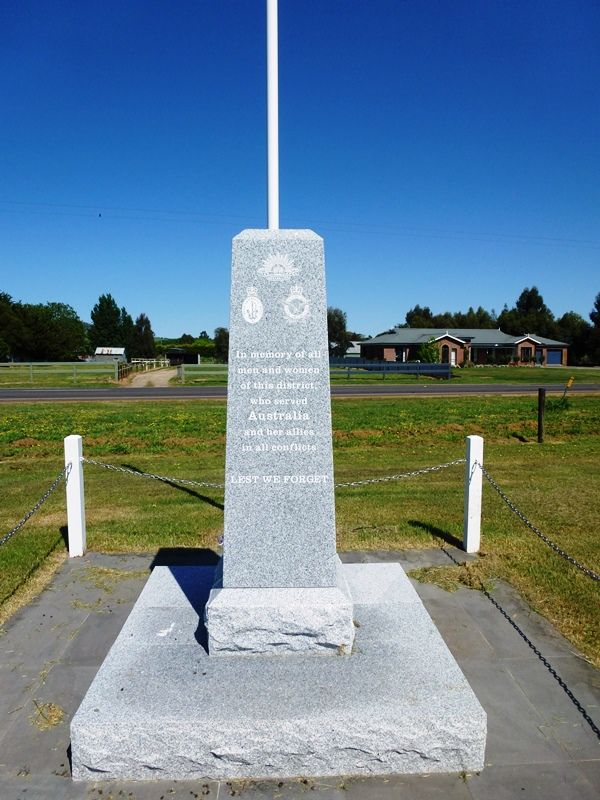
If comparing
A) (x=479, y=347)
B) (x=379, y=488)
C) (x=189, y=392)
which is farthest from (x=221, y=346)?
(x=379, y=488)

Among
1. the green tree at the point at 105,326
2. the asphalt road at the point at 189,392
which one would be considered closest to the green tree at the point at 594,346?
the asphalt road at the point at 189,392

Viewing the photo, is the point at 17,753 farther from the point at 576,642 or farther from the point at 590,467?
the point at 590,467

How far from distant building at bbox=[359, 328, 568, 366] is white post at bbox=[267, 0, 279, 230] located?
6556 cm

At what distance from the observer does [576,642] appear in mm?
4848

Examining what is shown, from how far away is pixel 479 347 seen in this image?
241 ft

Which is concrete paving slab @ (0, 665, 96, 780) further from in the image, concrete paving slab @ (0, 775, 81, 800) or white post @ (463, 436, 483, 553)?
white post @ (463, 436, 483, 553)

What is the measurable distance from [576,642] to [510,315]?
105 meters

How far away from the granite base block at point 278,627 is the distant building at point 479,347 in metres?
66.3

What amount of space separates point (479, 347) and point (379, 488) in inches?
2643

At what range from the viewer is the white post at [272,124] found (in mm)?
4562

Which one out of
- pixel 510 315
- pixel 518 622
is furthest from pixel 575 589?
pixel 510 315

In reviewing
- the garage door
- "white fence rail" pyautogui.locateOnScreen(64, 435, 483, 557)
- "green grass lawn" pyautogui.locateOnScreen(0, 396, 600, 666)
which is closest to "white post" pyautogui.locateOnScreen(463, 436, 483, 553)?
"white fence rail" pyautogui.locateOnScreen(64, 435, 483, 557)

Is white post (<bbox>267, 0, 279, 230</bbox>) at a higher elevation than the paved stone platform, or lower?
higher

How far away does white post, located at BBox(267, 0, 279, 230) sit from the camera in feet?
15.0
